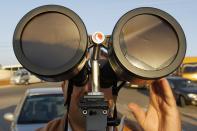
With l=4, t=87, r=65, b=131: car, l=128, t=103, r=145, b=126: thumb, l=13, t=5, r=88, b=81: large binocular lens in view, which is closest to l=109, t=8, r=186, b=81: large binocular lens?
l=13, t=5, r=88, b=81: large binocular lens

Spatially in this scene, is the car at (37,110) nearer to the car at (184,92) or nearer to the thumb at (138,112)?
the thumb at (138,112)

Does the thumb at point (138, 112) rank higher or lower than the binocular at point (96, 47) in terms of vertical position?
lower

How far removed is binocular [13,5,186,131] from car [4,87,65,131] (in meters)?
4.97

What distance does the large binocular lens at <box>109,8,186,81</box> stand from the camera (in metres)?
1.54

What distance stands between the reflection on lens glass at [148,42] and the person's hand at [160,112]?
1.03 feet

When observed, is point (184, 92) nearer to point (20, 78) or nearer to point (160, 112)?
point (160, 112)

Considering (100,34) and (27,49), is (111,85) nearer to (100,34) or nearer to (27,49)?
(100,34)

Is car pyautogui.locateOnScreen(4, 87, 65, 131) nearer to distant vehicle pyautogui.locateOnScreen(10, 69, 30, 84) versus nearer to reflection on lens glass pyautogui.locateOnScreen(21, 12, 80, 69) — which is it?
reflection on lens glass pyautogui.locateOnScreen(21, 12, 80, 69)

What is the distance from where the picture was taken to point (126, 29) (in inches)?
63.1

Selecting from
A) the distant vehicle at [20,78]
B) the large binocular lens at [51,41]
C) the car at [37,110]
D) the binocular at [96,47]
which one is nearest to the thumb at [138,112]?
the binocular at [96,47]

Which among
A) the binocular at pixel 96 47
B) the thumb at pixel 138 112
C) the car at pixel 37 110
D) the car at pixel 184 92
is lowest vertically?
the car at pixel 184 92

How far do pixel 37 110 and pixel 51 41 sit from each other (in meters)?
5.71

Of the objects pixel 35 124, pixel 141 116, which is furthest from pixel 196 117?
pixel 141 116

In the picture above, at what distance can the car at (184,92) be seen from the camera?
19344 mm
